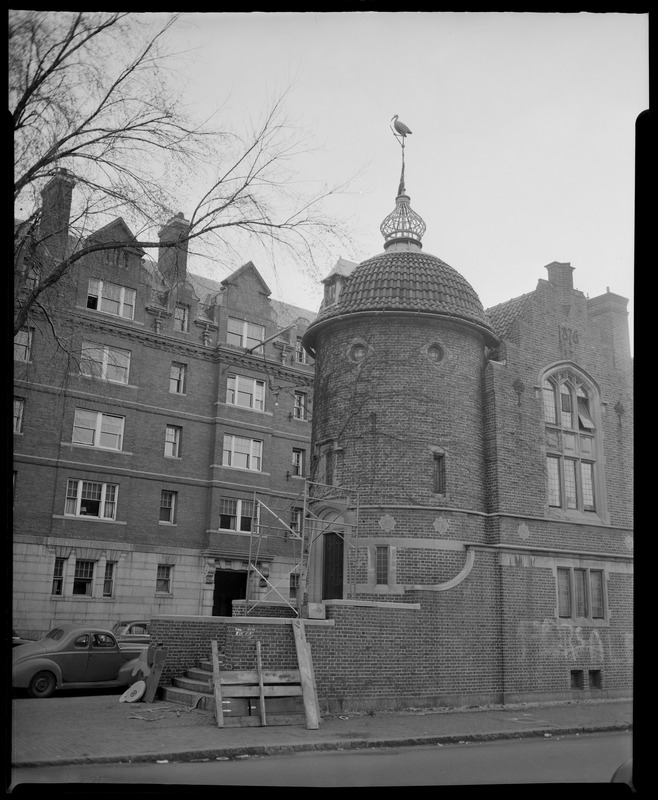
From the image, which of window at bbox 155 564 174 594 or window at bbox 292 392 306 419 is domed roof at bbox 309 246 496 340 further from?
window at bbox 292 392 306 419

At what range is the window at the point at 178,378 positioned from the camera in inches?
1319

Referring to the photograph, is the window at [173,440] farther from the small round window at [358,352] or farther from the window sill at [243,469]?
the small round window at [358,352]

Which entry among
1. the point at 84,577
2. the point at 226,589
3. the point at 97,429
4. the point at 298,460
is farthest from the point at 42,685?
the point at 298,460

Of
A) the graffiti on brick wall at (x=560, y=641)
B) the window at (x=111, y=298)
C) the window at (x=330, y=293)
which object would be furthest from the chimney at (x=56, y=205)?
the window at (x=111, y=298)

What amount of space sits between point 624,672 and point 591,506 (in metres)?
4.10

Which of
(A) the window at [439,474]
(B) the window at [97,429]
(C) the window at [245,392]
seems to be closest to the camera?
(A) the window at [439,474]

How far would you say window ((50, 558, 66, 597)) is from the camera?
2952cm

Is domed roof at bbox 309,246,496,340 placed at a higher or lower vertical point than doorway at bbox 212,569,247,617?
higher

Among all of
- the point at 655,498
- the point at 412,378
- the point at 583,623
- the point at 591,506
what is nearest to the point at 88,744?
the point at 655,498

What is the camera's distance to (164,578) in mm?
32344

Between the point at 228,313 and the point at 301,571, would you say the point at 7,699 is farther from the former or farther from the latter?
the point at 228,313

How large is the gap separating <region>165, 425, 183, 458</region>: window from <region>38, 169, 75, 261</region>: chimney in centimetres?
2050

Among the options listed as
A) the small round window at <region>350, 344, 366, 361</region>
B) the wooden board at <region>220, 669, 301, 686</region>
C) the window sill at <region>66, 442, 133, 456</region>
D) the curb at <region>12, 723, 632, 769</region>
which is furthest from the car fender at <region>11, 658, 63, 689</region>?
the window sill at <region>66, 442, 133, 456</region>

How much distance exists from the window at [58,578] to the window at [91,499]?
1873 mm
